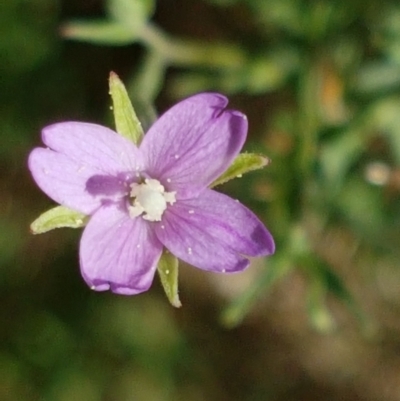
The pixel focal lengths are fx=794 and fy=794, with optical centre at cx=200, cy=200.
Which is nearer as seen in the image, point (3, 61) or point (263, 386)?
point (3, 61)

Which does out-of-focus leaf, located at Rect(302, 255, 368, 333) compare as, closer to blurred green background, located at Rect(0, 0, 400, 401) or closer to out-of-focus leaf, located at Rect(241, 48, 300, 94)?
blurred green background, located at Rect(0, 0, 400, 401)

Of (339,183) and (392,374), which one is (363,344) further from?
(339,183)

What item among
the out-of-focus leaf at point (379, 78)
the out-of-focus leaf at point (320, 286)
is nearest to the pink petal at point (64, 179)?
the out-of-focus leaf at point (320, 286)

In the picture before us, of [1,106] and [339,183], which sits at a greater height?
[339,183]

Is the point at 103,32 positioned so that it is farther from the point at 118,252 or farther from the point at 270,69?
the point at 118,252

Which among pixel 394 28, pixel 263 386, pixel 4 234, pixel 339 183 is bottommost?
pixel 263 386

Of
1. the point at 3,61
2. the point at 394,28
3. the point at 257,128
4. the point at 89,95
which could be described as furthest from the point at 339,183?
the point at 3,61

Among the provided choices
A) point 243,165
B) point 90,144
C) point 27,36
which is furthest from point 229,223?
point 27,36
